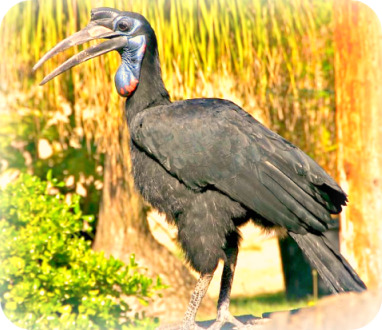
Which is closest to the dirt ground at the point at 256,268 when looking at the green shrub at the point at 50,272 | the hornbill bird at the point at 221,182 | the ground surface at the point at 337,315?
the green shrub at the point at 50,272

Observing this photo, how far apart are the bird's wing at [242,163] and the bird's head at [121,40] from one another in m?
0.37

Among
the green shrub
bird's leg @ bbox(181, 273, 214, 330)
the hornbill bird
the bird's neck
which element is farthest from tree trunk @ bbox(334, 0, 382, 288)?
the bird's neck

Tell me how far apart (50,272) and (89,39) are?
88.7 inches

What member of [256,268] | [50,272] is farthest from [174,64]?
[256,268]

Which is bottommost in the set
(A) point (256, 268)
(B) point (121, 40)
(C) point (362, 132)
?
(A) point (256, 268)

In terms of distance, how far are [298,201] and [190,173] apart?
71 centimetres

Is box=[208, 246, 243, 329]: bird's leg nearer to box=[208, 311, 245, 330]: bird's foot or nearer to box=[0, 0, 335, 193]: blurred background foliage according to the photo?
box=[208, 311, 245, 330]: bird's foot

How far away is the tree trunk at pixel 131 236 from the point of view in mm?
7797

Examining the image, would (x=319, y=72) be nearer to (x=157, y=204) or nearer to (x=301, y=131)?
(x=301, y=131)

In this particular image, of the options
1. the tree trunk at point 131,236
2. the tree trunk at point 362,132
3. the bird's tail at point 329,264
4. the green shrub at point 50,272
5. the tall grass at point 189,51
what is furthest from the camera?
the tree trunk at point 131,236

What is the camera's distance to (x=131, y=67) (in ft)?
16.1

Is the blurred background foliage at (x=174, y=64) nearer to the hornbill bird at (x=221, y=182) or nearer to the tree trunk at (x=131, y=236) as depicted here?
the tree trunk at (x=131, y=236)

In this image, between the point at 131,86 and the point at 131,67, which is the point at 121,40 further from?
the point at 131,86

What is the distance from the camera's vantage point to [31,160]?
8.55 m
